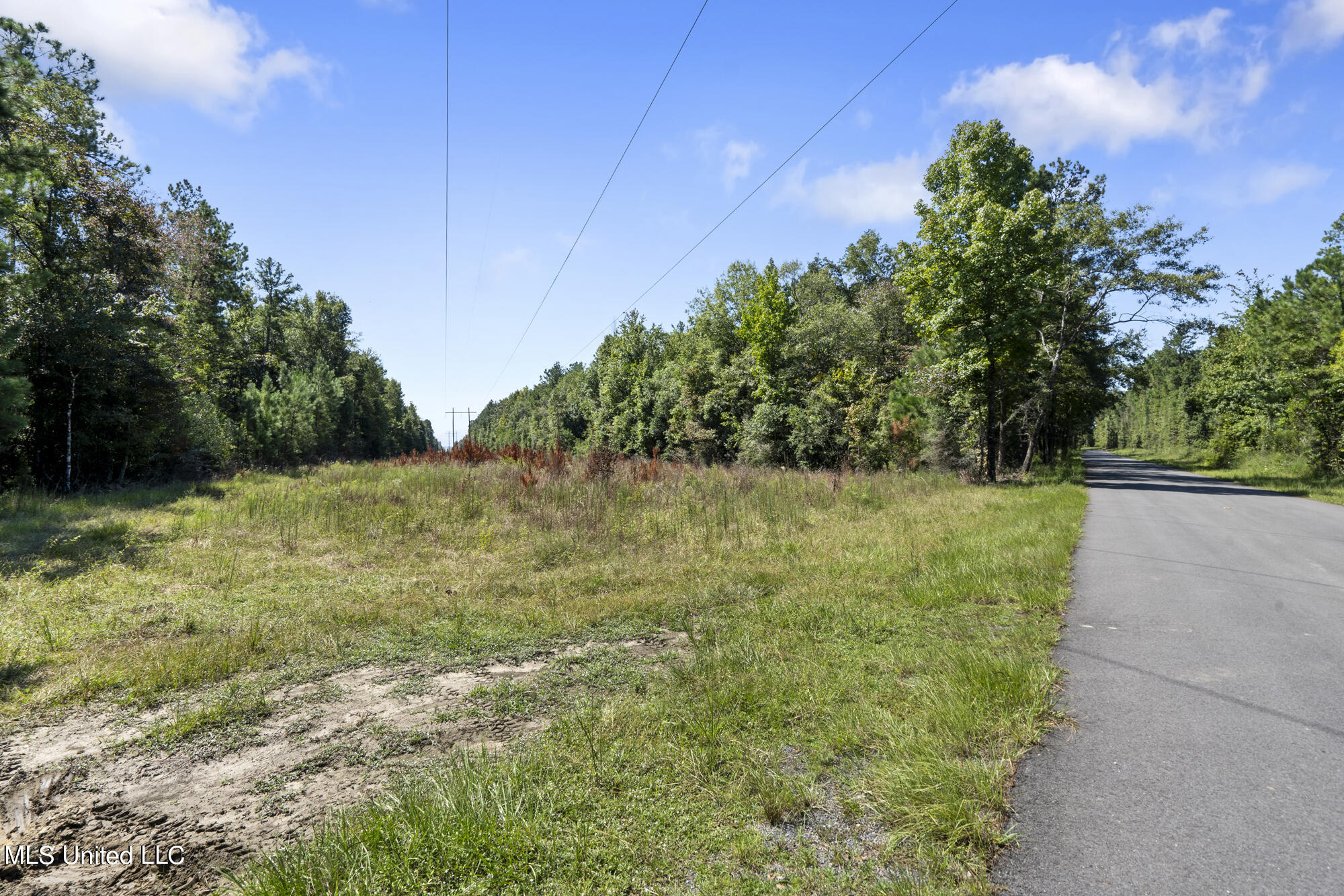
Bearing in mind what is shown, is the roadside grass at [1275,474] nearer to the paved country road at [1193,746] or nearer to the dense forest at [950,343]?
the dense forest at [950,343]

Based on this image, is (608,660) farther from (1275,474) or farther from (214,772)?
(1275,474)

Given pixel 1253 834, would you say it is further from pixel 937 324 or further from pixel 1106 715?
pixel 937 324

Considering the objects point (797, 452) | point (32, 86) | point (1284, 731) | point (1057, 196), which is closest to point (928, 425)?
point (797, 452)

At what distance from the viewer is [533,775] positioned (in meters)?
3.13

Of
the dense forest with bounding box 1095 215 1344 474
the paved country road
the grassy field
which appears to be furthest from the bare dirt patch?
the dense forest with bounding box 1095 215 1344 474

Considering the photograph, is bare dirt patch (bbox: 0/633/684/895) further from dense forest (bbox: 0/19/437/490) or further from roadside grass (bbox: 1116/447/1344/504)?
roadside grass (bbox: 1116/447/1344/504)

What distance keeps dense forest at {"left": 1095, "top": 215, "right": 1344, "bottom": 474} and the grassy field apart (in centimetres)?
2271

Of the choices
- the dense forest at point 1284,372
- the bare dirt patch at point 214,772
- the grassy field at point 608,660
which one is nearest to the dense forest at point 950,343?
the dense forest at point 1284,372

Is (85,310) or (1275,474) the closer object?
(85,310)

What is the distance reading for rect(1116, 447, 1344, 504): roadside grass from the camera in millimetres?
18062

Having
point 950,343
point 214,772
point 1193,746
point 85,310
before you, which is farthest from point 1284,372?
point 85,310

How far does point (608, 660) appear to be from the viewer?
521 cm

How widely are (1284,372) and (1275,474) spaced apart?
15.3 ft

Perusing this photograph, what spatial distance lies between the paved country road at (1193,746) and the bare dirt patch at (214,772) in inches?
121
